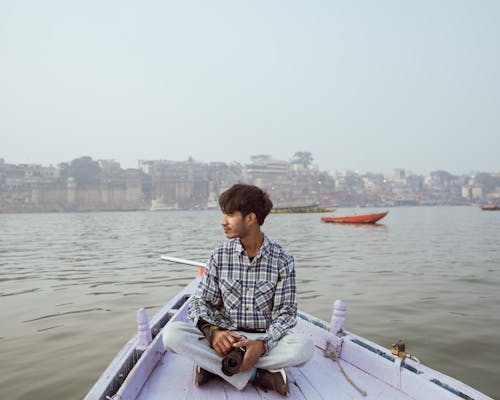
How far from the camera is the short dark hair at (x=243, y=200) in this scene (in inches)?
99.2

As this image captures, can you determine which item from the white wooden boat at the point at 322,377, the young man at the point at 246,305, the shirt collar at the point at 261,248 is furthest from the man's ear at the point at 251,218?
the white wooden boat at the point at 322,377

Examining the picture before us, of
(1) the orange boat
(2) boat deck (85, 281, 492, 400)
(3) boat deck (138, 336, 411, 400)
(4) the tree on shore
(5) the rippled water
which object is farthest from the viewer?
(4) the tree on shore

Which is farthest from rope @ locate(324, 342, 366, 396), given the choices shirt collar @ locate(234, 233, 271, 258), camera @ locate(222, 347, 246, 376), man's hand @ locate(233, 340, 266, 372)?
shirt collar @ locate(234, 233, 271, 258)

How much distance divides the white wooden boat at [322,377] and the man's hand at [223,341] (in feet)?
0.86

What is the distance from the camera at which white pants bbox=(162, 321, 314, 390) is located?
2.40 metres

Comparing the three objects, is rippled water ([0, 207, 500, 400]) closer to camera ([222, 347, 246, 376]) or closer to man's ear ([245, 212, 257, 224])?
camera ([222, 347, 246, 376])

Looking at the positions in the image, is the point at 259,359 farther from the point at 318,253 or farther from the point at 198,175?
the point at 198,175

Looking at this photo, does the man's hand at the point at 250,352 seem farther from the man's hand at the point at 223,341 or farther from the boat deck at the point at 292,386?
the boat deck at the point at 292,386

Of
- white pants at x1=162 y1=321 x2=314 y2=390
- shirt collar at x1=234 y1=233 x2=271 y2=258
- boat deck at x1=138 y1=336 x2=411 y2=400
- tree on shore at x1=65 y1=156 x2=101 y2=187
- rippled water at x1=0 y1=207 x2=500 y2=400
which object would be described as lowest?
rippled water at x1=0 y1=207 x2=500 y2=400

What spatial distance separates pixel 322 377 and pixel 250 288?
72cm

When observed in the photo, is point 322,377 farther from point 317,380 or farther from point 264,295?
point 264,295

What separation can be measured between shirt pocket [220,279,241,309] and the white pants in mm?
271

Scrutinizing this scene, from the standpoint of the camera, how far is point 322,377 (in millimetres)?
2635

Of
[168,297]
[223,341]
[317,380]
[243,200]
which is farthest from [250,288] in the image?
[168,297]
